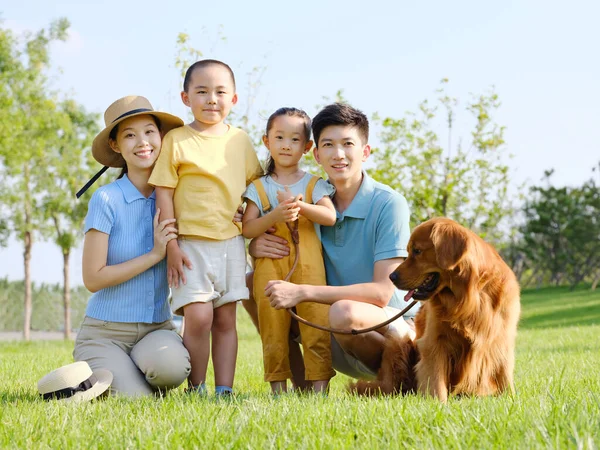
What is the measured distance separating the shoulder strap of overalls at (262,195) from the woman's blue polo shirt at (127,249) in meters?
0.75

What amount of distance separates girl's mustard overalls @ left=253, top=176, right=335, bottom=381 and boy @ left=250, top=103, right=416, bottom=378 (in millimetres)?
102

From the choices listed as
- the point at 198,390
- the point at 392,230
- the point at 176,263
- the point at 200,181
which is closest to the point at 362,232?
the point at 392,230

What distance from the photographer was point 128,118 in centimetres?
470

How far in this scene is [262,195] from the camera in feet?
14.9

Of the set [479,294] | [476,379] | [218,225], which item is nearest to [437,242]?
[479,294]

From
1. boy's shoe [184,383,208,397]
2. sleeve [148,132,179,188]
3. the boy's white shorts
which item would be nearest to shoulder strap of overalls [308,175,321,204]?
the boy's white shorts

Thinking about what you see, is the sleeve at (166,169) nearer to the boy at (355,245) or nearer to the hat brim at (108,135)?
the hat brim at (108,135)

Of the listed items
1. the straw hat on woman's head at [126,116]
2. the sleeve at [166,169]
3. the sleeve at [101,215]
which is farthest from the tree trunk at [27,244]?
the sleeve at [166,169]

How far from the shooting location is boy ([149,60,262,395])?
4.45 m

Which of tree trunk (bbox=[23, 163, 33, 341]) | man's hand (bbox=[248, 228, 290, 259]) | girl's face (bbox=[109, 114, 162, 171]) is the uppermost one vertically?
girl's face (bbox=[109, 114, 162, 171])

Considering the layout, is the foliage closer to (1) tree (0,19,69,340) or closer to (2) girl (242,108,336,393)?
(1) tree (0,19,69,340)

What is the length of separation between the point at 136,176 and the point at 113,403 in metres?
1.63

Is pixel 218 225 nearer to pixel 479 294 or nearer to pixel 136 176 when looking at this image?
pixel 136 176

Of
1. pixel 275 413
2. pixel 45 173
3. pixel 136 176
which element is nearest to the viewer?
pixel 275 413
